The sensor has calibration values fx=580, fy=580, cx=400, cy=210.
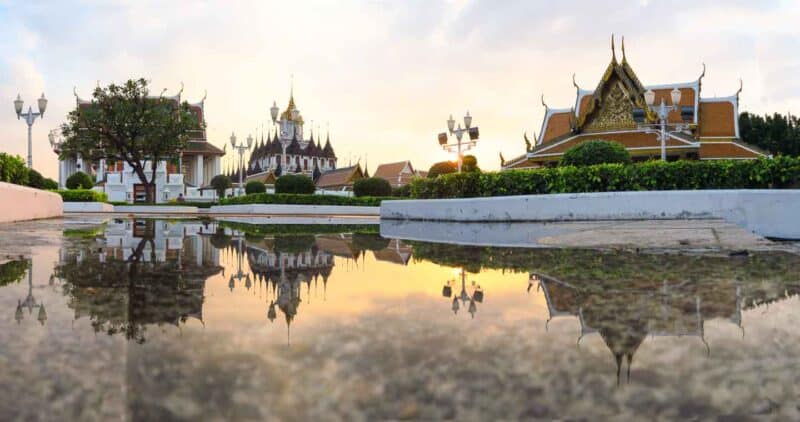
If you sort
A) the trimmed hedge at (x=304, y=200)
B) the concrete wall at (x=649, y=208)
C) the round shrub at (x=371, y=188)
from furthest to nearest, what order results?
the round shrub at (x=371, y=188) → the trimmed hedge at (x=304, y=200) → the concrete wall at (x=649, y=208)

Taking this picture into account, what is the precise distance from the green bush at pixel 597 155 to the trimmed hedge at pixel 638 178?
169 inches

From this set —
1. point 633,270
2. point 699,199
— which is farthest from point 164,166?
point 633,270

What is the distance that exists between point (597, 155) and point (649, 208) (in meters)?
6.53

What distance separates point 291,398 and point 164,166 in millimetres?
64637

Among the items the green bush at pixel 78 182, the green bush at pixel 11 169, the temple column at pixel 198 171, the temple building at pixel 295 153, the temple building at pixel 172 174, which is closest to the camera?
the green bush at pixel 11 169

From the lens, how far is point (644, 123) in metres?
28.8

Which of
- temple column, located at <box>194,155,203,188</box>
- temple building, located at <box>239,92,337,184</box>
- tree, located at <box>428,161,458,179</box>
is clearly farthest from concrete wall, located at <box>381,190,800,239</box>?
temple building, located at <box>239,92,337,184</box>

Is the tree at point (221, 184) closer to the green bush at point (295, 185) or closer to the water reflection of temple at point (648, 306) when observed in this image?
the green bush at point (295, 185)

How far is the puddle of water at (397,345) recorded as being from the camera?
4.65 ft

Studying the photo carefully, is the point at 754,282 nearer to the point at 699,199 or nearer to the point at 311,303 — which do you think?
the point at 311,303

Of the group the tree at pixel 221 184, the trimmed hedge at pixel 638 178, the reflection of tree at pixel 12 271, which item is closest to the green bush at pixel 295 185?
the trimmed hedge at pixel 638 178

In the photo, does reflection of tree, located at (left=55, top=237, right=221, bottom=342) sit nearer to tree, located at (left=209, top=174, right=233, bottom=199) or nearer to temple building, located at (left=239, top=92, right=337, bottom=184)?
tree, located at (left=209, top=174, right=233, bottom=199)

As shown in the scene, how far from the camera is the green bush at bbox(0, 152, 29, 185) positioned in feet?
46.8

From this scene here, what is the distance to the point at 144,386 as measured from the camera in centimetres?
149
